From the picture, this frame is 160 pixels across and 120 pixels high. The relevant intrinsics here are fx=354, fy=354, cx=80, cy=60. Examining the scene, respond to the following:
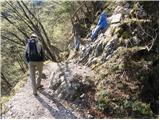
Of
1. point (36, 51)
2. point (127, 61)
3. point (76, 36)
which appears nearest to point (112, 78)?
point (127, 61)

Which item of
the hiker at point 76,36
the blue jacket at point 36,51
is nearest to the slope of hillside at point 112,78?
the blue jacket at point 36,51

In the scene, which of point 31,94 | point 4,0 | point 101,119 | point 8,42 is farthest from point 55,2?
point 101,119

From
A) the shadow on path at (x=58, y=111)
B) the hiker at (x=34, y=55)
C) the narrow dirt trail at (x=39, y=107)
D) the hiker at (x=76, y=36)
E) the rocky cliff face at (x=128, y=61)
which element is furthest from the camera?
the hiker at (x=76, y=36)

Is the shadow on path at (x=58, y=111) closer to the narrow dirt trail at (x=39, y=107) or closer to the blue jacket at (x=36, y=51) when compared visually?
the narrow dirt trail at (x=39, y=107)

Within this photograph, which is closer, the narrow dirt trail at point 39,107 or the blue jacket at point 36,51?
the narrow dirt trail at point 39,107

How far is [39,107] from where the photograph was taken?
1062cm

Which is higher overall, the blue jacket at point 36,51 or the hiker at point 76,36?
the blue jacket at point 36,51

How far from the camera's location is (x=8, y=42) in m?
26.6

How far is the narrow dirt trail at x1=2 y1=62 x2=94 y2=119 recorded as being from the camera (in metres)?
10.2

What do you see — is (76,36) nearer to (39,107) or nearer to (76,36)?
(76,36)

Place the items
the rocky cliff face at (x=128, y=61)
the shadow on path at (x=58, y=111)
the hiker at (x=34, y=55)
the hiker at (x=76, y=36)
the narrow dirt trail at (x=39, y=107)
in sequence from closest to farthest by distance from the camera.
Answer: the shadow on path at (x=58, y=111)
the narrow dirt trail at (x=39, y=107)
the rocky cliff face at (x=128, y=61)
the hiker at (x=34, y=55)
the hiker at (x=76, y=36)

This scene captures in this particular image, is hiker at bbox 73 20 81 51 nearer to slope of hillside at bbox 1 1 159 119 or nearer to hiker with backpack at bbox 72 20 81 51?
hiker with backpack at bbox 72 20 81 51

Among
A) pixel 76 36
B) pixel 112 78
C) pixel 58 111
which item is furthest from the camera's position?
pixel 76 36

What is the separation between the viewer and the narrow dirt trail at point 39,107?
33.4 ft
